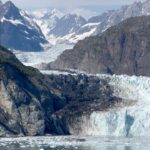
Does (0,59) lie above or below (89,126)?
above

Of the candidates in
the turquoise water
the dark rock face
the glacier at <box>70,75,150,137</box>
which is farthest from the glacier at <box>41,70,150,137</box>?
the turquoise water

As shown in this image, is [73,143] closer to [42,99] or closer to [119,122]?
[119,122]

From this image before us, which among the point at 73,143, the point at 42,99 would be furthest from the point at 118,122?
the point at 73,143

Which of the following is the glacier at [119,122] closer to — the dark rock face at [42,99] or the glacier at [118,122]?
the glacier at [118,122]

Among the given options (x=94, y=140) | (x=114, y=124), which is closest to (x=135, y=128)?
(x=114, y=124)

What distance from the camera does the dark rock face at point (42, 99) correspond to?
147000 mm

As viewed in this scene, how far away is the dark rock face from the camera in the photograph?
5787 inches

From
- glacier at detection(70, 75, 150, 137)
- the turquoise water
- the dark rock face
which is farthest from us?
glacier at detection(70, 75, 150, 137)

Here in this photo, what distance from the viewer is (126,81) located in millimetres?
168875

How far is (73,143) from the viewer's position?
407 ft

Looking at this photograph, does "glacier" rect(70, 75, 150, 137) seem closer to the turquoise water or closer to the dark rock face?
the dark rock face

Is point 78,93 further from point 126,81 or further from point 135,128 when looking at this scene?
point 135,128

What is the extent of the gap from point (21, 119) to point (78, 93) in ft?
81.8

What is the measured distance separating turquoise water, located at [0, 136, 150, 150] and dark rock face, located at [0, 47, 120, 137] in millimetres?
11044
